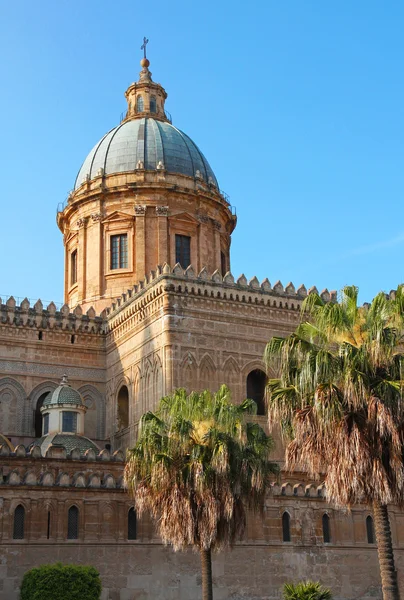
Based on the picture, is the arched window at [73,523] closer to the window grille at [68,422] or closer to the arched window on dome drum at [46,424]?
the window grille at [68,422]

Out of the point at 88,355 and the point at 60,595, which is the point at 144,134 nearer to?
the point at 88,355

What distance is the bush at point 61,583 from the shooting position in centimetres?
1919

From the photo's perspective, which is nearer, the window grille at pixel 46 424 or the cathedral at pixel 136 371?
the cathedral at pixel 136 371

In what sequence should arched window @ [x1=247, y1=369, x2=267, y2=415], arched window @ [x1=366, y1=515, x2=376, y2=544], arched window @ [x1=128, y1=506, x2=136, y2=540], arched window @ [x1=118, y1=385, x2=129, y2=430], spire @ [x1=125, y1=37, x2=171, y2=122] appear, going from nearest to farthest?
arched window @ [x1=128, y1=506, x2=136, y2=540] → arched window @ [x1=366, y1=515, x2=376, y2=544] → arched window @ [x1=247, y1=369, x2=267, y2=415] → arched window @ [x1=118, y1=385, x2=129, y2=430] → spire @ [x1=125, y1=37, x2=171, y2=122]

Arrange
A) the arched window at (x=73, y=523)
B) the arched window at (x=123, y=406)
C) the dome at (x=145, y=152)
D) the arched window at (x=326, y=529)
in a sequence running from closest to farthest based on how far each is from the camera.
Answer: the arched window at (x=73, y=523) < the arched window at (x=326, y=529) < the arched window at (x=123, y=406) < the dome at (x=145, y=152)

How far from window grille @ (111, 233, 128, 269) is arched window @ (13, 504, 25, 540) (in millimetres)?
14582

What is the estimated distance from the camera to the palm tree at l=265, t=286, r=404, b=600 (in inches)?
591

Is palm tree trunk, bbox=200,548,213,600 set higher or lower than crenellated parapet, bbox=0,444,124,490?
lower

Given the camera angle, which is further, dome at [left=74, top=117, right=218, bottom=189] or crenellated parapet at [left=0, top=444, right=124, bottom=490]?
dome at [left=74, top=117, right=218, bottom=189]

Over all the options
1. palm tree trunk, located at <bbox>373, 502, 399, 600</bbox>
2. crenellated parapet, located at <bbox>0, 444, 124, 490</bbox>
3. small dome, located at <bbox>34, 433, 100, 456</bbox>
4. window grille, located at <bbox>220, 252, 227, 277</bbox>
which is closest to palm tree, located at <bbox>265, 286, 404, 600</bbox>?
A: palm tree trunk, located at <bbox>373, 502, 399, 600</bbox>

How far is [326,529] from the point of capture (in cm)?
2489

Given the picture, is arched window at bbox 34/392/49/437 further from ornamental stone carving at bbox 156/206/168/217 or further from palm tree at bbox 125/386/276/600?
palm tree at bbox 125/386/276/600

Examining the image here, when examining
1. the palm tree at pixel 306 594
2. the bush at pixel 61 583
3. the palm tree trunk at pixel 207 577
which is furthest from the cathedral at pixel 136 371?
the palm tree at pixel 306 594

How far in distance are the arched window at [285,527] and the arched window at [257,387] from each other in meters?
4.74
